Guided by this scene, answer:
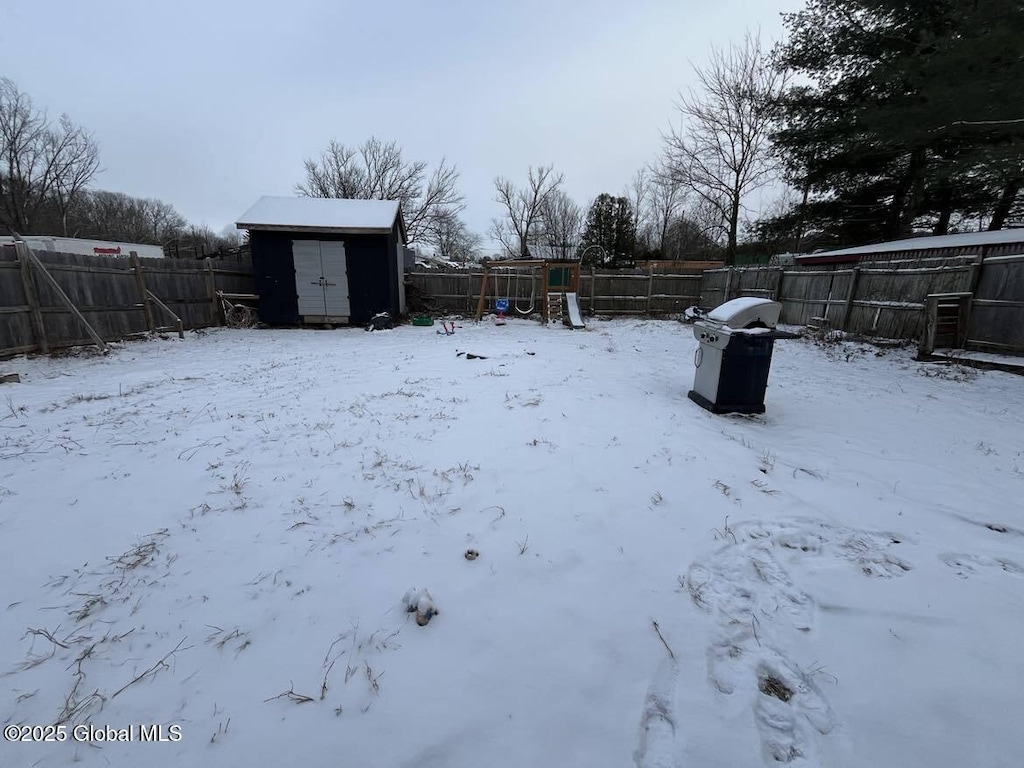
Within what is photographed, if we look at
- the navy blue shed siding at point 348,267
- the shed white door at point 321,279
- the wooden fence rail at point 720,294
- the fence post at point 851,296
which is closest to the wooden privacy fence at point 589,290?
the wooden fence rail at point 720,294

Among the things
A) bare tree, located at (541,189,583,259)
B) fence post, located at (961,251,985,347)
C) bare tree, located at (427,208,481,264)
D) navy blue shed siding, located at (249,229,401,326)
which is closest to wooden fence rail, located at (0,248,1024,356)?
fence post, located at (961,251,985,347)

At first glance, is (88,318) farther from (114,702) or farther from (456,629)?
(456,629)

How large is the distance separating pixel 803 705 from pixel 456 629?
145 centimetres

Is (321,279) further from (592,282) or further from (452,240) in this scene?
(452,240)

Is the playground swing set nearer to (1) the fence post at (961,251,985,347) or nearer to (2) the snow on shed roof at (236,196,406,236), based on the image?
→ (2) the snow on shed roof at (236,196,406,236)

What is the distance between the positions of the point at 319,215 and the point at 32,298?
696 cm

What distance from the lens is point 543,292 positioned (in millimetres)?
14008

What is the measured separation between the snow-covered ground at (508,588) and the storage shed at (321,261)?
8.61 m

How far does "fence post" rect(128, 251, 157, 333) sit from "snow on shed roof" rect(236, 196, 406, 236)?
9.29 feet

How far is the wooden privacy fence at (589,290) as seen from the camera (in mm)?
15688

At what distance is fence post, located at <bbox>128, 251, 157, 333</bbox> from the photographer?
31.3ft

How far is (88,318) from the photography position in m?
8.60

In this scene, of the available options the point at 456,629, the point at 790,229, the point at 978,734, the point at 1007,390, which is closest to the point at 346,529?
the point at 456,629

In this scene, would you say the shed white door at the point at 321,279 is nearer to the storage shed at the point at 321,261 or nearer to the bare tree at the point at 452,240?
the storage shed at the point at 321,261
